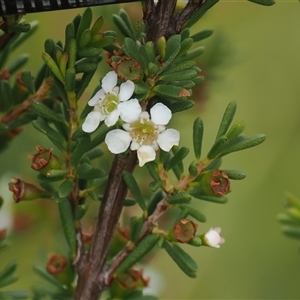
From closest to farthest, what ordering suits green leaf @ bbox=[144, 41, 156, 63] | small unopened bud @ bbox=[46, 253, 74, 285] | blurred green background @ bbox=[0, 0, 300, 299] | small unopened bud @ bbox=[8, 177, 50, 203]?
green leaf @ bbox=[144, 41, 156, 63] → small unopened bud @ bbox=[8, 177, 50, 203] → small unopened bud @ bbox=[46, 253, 74, 285] → blurred green background @ bbox=[0, 0, 300, 299]

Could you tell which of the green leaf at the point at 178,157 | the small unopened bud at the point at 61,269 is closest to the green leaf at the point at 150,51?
the green leaf at the point at 178,157

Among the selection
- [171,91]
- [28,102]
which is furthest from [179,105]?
[28,102]

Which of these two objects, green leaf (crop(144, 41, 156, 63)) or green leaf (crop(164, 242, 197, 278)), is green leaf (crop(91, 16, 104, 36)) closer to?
green leaf (crop(144, 41, 156, 63))

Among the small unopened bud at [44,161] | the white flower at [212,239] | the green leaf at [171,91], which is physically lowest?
the white flower at [212,239]

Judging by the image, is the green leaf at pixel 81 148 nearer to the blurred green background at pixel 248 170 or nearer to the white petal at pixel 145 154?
the white petal at pixel 145 154

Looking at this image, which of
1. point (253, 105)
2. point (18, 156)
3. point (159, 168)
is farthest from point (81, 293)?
point (253, 105)

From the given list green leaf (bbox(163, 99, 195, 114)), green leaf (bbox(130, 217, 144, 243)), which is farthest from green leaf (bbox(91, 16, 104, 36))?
green leaf (bbox(130, 217, 144, 243))
